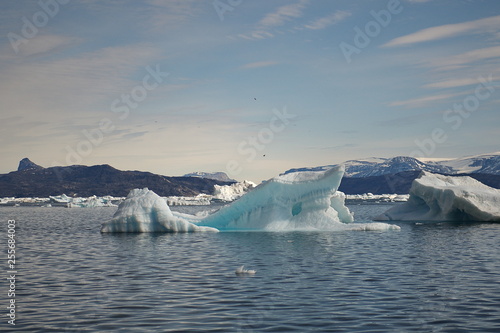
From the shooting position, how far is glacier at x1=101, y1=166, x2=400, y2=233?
107ft

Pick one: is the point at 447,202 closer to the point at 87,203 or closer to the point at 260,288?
the point at 260,288

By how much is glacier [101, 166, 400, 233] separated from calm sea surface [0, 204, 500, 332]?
234 inches

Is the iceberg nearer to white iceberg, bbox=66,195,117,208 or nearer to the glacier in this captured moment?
the glacier

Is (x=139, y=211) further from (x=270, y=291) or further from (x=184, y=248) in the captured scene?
(x=270, y=291)

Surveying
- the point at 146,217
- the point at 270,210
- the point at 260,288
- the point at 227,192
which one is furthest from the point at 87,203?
the point at 260,288

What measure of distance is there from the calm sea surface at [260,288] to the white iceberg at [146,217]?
5.67 metres

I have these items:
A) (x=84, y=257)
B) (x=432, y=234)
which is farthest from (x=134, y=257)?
(x=432, y=234)

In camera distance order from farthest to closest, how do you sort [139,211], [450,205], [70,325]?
[450,205]
[139,211]
[70,325]

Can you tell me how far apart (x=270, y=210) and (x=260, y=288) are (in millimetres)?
19511

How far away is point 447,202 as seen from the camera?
138 feet

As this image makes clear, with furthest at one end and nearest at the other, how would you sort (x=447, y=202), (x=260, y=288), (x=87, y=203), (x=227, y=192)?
(x=227, y=192) → (x=87, y=203) → (x=447, y=202) → (x=260, y=288)

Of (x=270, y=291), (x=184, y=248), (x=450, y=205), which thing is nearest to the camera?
(x=270, y=291)

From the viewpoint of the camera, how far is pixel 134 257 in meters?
22.1

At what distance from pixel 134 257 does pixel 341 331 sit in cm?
1358
